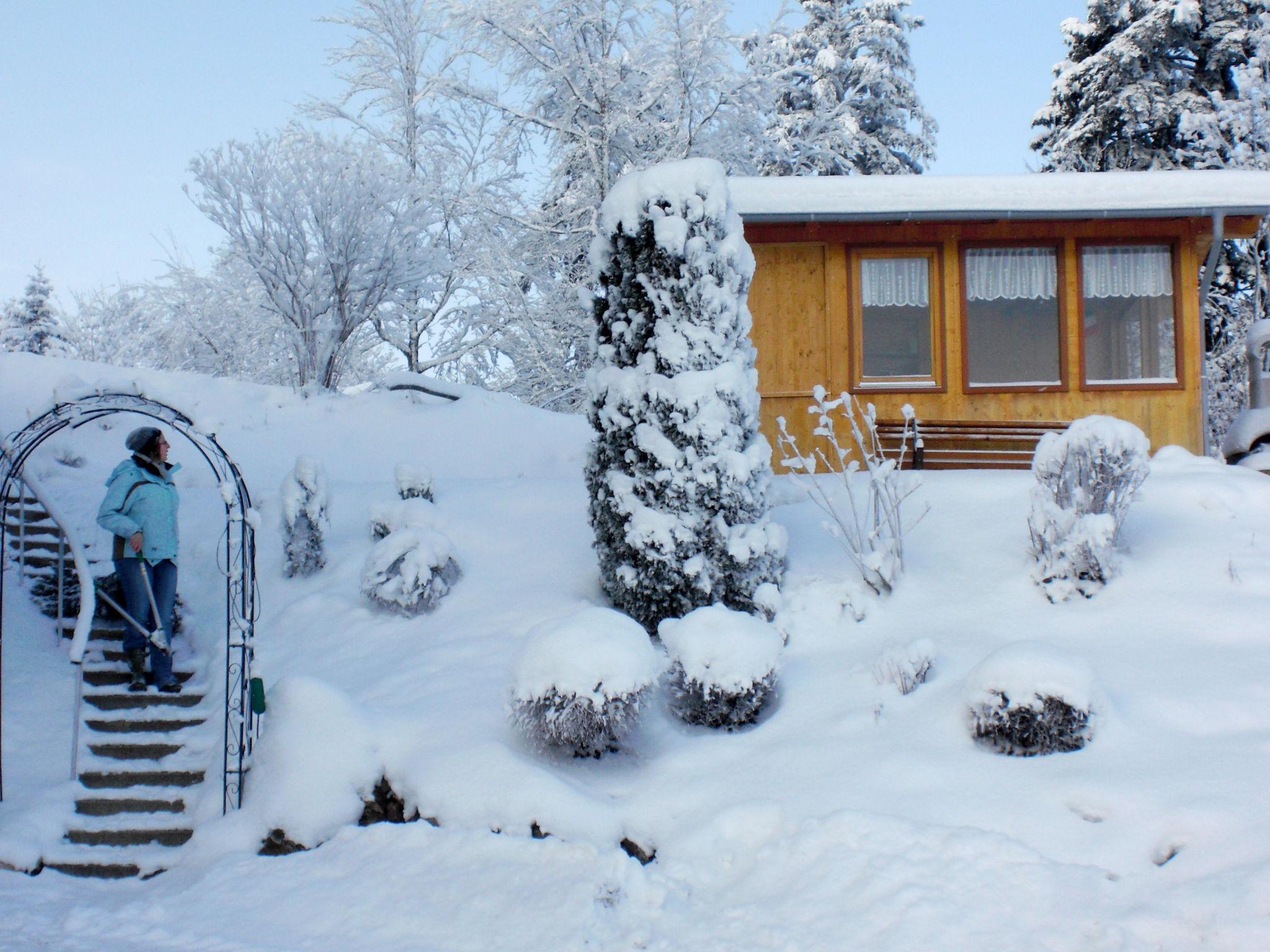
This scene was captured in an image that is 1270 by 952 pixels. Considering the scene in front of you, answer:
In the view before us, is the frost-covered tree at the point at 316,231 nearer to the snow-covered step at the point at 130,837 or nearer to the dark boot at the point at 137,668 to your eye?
the dark boot at the point at 137,668

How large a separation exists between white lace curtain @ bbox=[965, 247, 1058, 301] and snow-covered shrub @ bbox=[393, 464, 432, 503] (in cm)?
542

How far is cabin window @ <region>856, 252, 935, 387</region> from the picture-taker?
9.00 m

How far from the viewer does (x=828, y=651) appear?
5.46 meters

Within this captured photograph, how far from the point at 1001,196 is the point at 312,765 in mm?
7194

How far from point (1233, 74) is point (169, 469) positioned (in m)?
16.8

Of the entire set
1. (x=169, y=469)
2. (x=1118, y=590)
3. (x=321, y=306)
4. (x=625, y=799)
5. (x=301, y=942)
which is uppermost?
(x=321, y=306)

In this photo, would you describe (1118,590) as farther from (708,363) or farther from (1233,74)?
(1233,74)

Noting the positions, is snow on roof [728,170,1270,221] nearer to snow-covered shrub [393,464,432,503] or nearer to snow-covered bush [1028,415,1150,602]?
snow-covered bush [1028,415,1150,602]

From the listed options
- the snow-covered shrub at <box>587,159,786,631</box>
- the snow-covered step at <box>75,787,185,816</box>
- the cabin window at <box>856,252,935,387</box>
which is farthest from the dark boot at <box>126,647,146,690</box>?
the cabin window at <box>856,252,935,387</box>

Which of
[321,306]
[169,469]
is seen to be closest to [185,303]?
[321,306]

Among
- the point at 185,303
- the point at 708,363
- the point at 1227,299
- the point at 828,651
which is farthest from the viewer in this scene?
the point at 185,303

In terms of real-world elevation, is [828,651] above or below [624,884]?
above

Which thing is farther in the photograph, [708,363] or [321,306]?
[321,306]

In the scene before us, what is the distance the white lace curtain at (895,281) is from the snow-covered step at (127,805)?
23.0 ft
